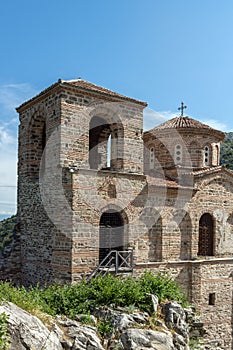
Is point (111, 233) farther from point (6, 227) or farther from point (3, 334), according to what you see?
point (6, 227)

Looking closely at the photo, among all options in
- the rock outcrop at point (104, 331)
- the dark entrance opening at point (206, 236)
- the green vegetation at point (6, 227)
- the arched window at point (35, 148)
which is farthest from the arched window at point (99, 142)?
the green vegetation at point (6, 227)

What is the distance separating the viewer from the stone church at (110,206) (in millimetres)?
11312

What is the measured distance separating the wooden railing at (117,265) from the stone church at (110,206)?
4 cm

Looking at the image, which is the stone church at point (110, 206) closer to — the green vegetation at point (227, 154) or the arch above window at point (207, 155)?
the arch above window at point (207, 155)

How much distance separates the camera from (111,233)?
12.6 metres

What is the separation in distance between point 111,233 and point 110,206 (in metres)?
1.17

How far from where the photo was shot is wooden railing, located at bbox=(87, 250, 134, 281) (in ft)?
36.4

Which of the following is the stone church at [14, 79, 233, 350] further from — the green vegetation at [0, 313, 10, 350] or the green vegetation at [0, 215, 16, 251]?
the green vegetation at [0, 215, 16, 251]

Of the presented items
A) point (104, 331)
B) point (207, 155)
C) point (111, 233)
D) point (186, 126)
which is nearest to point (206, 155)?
point (207, 155)

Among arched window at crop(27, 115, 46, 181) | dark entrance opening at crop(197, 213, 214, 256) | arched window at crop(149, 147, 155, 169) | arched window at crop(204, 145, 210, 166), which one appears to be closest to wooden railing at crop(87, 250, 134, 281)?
dark entrance opening at crop(197, 213, 214, 256)

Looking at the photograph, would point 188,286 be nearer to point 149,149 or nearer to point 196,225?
point 196,225

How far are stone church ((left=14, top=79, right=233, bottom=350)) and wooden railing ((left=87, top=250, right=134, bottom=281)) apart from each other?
42mm

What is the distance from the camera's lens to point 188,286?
13648mm

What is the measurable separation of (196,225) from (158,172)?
12.6 ft
